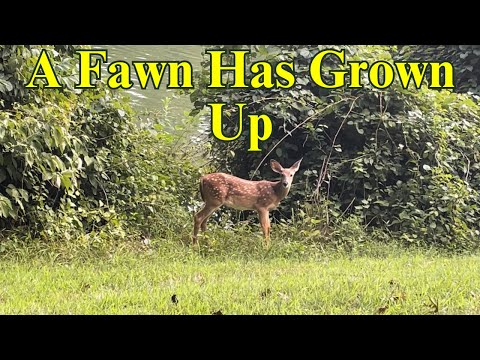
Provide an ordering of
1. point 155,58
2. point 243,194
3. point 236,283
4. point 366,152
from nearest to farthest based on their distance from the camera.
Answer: point 236,283 → point 155,58 → point 243,194 → point 366,152

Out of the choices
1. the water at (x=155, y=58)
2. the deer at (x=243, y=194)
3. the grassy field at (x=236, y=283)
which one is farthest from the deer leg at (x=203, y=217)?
the water at (x=155, y=58)

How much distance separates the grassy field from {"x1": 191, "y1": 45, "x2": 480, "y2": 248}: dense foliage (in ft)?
2.70

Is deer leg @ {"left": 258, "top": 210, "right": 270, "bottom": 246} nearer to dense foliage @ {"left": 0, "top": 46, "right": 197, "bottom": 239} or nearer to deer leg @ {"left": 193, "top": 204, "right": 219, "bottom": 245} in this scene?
deer leg @ {"left": 193, "top": 204, "right": 219, "bottom": 245}

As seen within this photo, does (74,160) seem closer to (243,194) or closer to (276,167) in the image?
(243,194)

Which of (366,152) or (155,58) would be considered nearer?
(155,58)

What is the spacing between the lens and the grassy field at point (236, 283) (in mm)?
4574

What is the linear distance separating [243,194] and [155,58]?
4.92 feet

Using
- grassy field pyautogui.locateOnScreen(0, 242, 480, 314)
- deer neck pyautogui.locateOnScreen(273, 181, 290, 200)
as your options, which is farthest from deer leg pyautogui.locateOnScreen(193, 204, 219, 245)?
deer neck pyautogui.locateOnScreen(273, 181, 290, 200)

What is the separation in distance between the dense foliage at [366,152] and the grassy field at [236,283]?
32.4 inches

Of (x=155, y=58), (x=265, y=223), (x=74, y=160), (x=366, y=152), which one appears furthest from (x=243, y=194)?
(x=366, y=152)

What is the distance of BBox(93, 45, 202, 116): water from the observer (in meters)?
6.43

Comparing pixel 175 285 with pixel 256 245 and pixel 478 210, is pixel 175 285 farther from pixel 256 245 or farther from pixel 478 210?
pixel 478 210

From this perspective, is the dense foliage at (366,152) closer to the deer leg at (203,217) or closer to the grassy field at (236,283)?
the deer leg at (203,217)

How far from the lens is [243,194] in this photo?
6613mm
